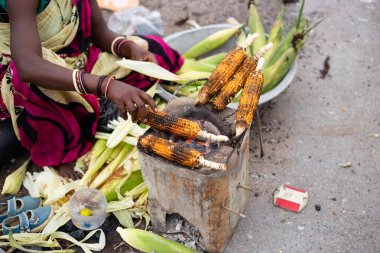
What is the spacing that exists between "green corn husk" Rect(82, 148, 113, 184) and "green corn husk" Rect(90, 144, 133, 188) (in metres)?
0.04

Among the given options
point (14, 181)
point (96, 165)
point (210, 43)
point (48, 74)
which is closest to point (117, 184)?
point (96, 165)

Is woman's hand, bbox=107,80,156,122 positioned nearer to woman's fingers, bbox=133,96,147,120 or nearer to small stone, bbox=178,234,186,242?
woman's fingers, bbox=133,96,147,120

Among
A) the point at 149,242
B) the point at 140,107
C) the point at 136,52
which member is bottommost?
the point at 149,242

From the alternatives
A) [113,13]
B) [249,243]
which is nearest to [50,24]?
[249,243]

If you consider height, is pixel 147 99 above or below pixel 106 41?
above

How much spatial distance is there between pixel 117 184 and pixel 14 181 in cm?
80

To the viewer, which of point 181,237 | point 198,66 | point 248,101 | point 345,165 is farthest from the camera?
point 198,66

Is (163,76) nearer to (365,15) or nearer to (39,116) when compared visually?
(39,116)

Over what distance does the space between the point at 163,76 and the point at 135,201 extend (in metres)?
0.89

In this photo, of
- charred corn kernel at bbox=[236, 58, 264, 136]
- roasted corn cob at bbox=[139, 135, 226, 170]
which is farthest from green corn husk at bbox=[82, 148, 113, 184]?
charred corn kernel at bbox=[236, 58, 264, 136]

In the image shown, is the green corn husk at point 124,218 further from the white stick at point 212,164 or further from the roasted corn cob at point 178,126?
the white stick at point 212,164

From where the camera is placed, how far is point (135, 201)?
304 centimetres

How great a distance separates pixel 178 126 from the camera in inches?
94.1

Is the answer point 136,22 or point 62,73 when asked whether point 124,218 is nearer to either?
point 62,73
